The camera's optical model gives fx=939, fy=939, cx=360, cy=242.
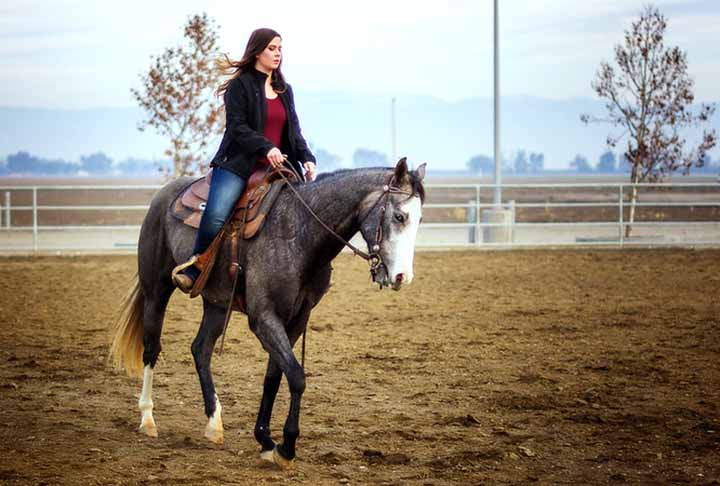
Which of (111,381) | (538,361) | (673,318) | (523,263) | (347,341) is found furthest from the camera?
(523,263)

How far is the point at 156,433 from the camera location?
6.05 metres

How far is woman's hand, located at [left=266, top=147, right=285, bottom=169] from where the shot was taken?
547cm

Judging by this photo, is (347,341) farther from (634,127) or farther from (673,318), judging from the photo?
(634,127)

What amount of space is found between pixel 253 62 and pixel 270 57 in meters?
0.15

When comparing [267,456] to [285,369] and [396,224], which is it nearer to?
[285,369]

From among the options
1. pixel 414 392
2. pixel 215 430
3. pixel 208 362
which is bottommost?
pixel 414 392

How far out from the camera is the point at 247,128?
557 cm

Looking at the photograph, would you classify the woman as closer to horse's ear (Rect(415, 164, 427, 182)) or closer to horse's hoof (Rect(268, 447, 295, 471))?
horse's ear (Rect(415, 164, 427, 182))

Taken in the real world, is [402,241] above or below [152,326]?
above

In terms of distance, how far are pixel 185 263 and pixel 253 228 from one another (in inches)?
22.4

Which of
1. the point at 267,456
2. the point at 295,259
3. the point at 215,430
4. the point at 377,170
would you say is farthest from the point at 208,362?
the point at 377,170

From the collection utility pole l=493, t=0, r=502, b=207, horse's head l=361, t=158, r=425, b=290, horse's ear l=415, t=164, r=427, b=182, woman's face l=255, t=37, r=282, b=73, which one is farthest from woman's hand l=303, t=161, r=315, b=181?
utility pole l=493, t=0, r=502, b=207

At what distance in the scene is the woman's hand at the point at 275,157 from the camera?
5473 millimetres

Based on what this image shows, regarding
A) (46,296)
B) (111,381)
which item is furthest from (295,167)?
(46,296)
